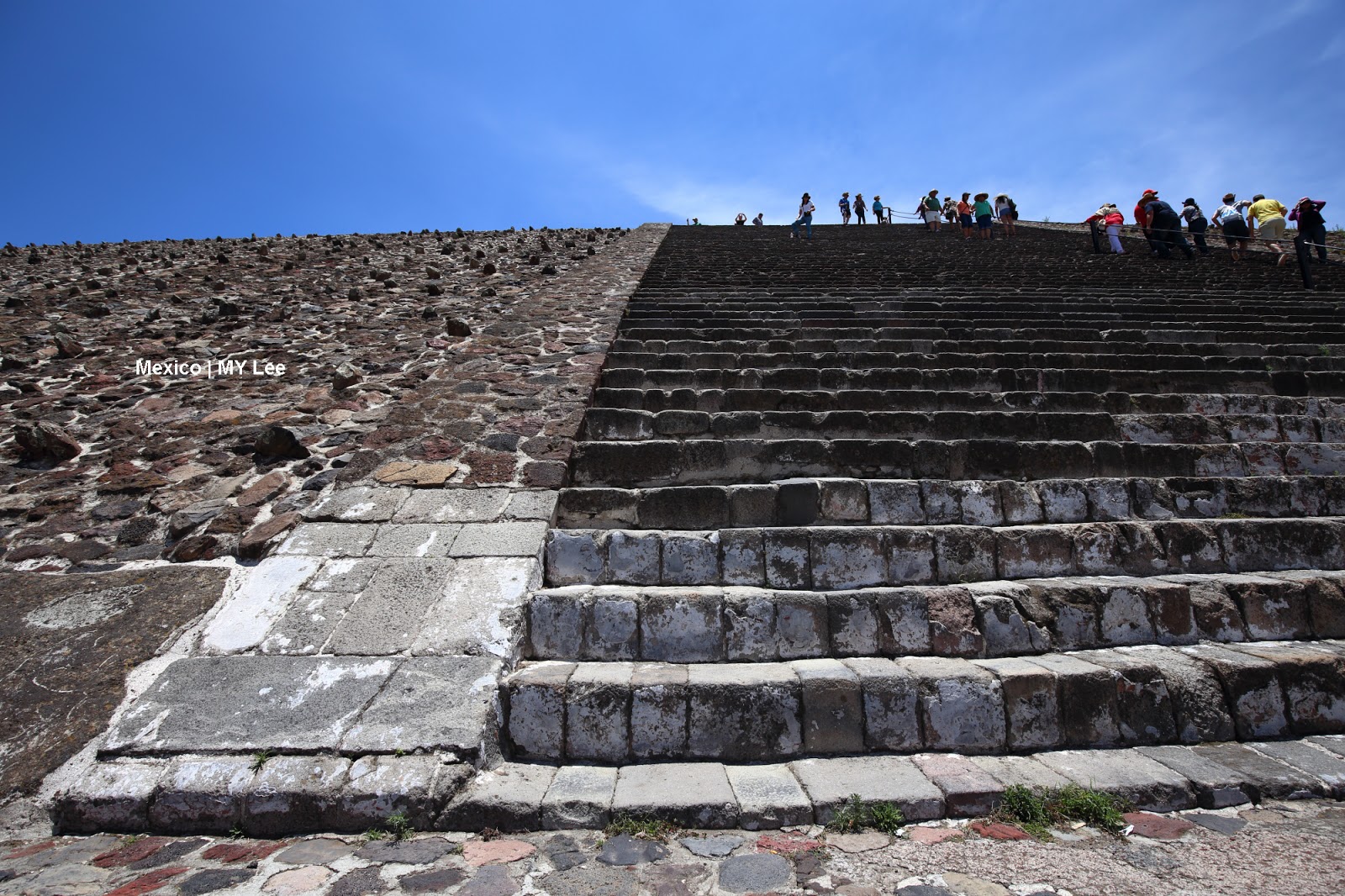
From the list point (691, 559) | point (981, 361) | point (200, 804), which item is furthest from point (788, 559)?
point (981, 361)

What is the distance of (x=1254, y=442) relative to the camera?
174 inches

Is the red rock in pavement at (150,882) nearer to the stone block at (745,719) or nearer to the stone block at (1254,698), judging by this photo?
the stone block at (745,719)

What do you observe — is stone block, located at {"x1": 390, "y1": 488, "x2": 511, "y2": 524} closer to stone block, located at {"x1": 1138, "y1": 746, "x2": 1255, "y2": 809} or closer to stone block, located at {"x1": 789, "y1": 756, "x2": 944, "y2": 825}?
stone block, located at {"x1": 789, "y1": 756, "x2": 944, "y2": 825}

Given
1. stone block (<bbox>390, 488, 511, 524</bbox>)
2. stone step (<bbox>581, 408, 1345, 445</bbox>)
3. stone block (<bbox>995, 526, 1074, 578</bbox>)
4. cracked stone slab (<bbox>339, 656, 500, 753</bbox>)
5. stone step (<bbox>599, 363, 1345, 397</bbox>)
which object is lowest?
cracked stone slab (<bbox>339, 656, 500, 753</bbox>)

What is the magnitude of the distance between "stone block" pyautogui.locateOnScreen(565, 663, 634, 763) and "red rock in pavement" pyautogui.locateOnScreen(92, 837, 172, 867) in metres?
1.37

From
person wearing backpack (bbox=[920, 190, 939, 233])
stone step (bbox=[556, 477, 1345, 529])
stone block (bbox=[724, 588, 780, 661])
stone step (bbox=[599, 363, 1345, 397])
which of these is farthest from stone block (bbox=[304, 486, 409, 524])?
person wearing backpack (bbox=[920, 190, 939, 233])

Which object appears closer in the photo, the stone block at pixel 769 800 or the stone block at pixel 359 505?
the stone block at pixel 769 800

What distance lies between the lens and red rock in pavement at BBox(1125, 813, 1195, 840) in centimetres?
207

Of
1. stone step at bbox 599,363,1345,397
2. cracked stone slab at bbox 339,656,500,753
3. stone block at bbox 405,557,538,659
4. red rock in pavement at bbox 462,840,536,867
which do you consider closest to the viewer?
red rock in pavement at bbox 462,840,536,867

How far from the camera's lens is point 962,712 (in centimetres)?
260

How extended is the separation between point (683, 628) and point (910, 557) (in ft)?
4.17

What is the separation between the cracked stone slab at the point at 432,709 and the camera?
2.36m

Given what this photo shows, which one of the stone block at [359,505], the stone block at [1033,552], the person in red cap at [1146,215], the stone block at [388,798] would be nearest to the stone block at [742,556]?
the stone block at [1033,552]

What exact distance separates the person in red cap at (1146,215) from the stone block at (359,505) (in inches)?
520
